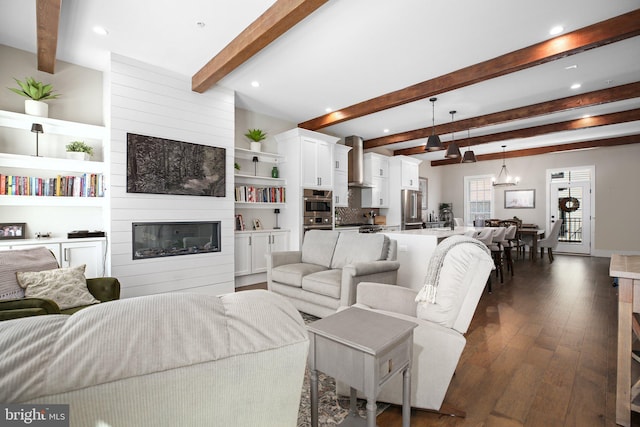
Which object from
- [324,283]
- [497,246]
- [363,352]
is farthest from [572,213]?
[363,352]

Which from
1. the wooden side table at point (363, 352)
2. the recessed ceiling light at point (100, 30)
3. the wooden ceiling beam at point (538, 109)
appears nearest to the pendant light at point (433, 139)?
the wooden ceiling beam at point (538, 109)

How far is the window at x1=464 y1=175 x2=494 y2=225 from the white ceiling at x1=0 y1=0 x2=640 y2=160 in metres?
5.15

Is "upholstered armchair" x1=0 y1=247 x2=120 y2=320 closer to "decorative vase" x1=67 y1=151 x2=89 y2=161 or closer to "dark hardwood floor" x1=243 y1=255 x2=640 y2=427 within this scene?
"decorative vase" x1=67 y1=151 x2=89 y2=161

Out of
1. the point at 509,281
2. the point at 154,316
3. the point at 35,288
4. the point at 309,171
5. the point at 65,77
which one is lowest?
the point at 509,281

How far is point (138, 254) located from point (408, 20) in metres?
3.98

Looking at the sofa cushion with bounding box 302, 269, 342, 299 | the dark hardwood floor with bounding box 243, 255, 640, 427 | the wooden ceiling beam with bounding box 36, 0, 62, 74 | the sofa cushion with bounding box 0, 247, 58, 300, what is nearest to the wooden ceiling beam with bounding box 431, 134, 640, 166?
the dark hardwood floor with bounding box 243, 255, 640, 427

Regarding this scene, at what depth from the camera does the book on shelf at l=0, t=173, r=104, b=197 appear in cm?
317

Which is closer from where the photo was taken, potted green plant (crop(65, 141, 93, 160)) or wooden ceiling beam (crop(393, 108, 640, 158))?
potted green plant (crop(65, 141, 93, 160))

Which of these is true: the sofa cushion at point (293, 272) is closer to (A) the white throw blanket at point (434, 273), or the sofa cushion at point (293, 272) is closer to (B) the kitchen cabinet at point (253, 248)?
(B) the kitchen cabinet at point (253, 248)

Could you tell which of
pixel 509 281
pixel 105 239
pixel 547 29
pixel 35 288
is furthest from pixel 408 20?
pixel 509 281

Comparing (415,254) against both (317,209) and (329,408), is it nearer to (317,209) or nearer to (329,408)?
(317,209)

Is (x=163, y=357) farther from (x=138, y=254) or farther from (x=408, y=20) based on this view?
(x=138, y=254)

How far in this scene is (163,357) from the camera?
2.02 feet

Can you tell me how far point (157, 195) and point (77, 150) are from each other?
0.98m
